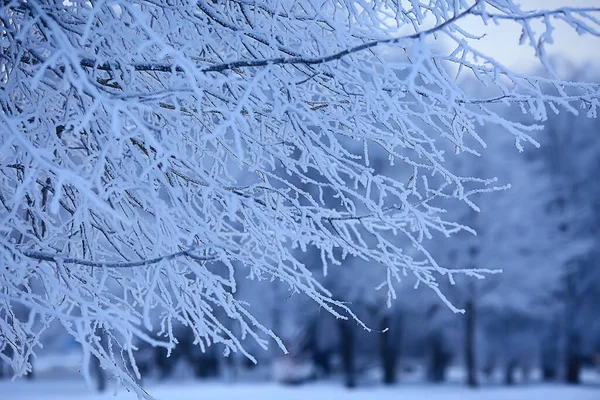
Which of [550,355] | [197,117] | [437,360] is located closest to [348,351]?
[437,360]

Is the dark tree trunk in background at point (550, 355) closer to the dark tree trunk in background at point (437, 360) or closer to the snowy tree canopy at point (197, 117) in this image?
the dark tree trunk in background at point (437, 360)

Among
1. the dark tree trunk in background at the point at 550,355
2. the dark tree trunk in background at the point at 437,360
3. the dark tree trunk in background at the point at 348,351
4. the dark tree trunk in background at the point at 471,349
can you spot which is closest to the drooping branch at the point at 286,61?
the dark tree trunk in background at the point at 471,349

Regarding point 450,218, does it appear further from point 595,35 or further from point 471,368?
point 595,35

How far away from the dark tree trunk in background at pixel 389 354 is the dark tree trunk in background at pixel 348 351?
1005 mm

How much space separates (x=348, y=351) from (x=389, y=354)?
1.84 meters

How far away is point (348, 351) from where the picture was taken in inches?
803

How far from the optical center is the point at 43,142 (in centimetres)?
272

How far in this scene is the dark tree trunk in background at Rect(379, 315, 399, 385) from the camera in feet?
67.0

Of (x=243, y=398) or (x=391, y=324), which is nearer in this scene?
(x=243, y=398)

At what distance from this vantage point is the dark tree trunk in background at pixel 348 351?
65.4 feet

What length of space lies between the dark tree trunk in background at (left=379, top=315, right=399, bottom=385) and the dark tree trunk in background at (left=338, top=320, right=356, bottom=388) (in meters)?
1.00

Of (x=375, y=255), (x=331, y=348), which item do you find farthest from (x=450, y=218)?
(x=375, y=255)

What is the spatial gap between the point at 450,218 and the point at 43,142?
15.7m

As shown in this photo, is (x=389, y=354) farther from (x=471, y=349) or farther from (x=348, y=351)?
(x=471, y=349)
